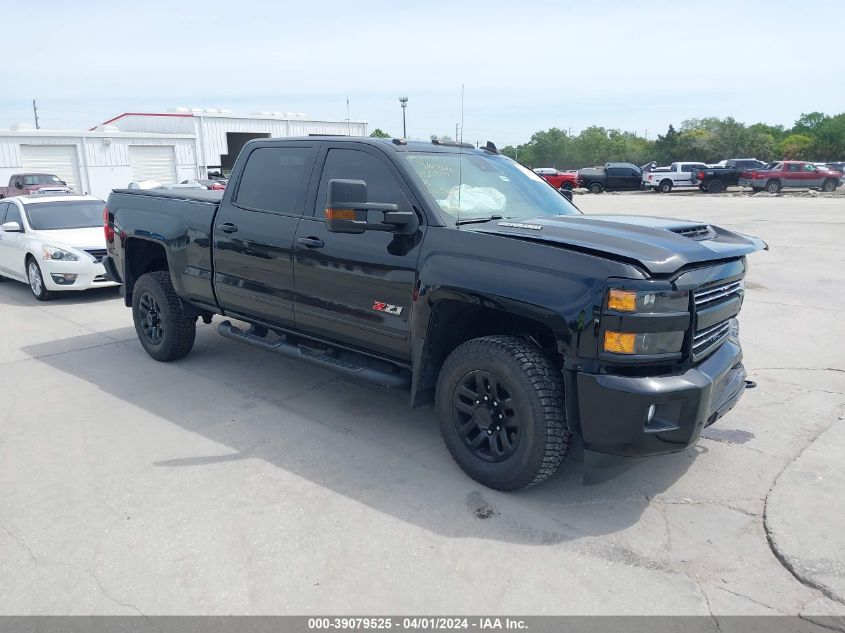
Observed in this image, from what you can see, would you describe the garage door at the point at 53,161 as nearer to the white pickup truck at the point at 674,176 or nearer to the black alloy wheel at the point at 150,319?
the black alloy wheel at the point at 150,319

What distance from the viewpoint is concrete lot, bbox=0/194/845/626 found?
2.97m

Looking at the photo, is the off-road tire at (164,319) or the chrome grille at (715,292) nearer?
the chrome grille at (715,292)

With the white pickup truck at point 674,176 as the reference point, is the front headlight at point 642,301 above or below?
above

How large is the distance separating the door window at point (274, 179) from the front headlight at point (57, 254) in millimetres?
4948

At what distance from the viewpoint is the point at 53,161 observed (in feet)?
109

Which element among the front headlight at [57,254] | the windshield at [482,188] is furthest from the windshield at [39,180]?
the windshield at [482,188]

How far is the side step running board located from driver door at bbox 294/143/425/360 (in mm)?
142

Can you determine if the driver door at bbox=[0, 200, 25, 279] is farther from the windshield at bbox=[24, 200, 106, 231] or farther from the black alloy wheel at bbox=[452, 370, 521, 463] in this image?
the black alloy wheel at bbox=[452, 370, 521, 463]

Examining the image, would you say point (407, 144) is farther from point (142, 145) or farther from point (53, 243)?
point (142, 145)

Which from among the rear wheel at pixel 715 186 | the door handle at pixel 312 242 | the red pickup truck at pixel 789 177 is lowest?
the rear wheel at pixel 715 186

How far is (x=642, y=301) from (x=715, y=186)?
122 feet

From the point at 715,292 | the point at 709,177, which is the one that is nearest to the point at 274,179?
the point at 715,292

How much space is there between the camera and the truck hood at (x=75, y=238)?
9.27m
